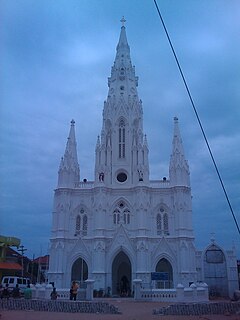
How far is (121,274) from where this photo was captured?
44.0m

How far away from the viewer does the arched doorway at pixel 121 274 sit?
4188 cm

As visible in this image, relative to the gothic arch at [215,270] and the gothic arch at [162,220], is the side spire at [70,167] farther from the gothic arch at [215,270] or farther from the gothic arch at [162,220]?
the gothic arch at [215,270]

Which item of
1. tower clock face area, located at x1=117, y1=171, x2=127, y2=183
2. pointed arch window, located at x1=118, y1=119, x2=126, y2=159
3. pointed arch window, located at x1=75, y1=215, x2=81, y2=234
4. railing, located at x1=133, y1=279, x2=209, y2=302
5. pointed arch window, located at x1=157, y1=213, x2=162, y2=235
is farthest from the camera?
pointed arch window, located at x1=118, y1=119, x2=126, y2=159

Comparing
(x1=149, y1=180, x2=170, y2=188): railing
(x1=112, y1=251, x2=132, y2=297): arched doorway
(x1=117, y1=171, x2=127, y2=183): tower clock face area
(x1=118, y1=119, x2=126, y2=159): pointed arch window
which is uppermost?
(x1=118, y1=119, x2=126, y2=159): pointed arch window

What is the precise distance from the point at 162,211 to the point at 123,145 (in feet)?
33.9

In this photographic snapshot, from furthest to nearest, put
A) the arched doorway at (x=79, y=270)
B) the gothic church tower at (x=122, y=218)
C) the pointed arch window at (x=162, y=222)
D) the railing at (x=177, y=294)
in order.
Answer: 1. the arched doorway at (x=79, y=270)
2. the pointed arch window at (x=162, y=222)
3. the gothic church tower at (x=122, y=218)
4. the railing at (x=177, y=294)

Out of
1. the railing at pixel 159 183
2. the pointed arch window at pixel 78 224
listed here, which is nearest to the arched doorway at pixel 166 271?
the railing at pixel 159 183

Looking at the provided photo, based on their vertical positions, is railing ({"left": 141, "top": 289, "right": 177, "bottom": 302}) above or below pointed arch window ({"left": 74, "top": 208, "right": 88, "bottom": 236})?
below

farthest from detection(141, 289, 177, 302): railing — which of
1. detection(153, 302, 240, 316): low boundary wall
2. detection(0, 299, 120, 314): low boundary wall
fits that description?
detection(0, 299, 120, 314): low boundary wall

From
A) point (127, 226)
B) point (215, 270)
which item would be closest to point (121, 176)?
point (127, 226)

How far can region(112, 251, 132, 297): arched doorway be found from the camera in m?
41.9

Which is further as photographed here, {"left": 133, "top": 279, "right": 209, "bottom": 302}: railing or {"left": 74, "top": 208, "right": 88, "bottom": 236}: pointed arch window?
{"left": 74, "top": 208, "right": 88, "bottom": 236}: pointed arch window

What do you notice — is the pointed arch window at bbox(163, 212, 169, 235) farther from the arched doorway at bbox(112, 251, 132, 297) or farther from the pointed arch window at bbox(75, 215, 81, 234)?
the pointed arch window at bbox(75, 215, 81, 234)

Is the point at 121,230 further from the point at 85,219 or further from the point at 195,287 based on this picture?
the point at 195,287
